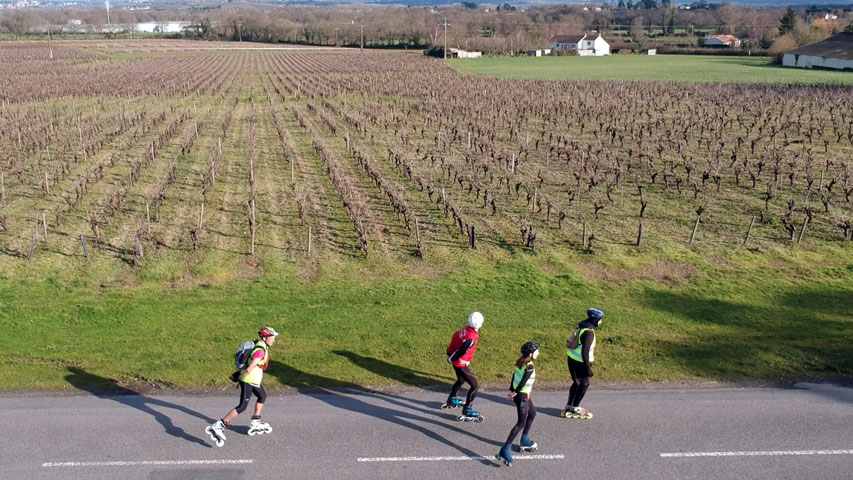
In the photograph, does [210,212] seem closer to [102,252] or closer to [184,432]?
[102,252]

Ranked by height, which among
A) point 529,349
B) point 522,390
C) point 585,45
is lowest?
point 522,390

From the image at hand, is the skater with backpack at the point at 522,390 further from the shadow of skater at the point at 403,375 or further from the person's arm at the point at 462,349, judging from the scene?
the shadow of skater at the point at 403,375

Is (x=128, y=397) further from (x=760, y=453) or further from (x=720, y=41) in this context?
(x=720, y=41)

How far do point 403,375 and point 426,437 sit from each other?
2321 mm

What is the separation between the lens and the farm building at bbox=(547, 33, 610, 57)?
138 metres

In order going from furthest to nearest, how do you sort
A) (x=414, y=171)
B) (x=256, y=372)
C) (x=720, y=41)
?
1. (x=720, y=41)
2. (x=414, y=171)
3. (x=256, y=372)

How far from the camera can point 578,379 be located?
1096 centimetres

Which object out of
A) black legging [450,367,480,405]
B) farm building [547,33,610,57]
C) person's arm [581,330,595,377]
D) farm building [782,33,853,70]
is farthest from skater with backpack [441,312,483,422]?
farm building [547,33,610,57]

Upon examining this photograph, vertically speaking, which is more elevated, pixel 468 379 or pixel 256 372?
pixel 256 372

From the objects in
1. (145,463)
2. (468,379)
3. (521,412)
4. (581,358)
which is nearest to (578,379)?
(581,358)

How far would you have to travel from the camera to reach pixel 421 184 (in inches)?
1101

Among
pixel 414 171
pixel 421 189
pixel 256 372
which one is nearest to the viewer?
pixel 256 372

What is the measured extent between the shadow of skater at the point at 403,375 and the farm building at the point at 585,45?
12953 cm

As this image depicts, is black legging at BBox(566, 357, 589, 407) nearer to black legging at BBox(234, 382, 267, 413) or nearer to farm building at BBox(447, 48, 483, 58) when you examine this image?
Result: black legging at BBox(234, 382, 267, 413)
